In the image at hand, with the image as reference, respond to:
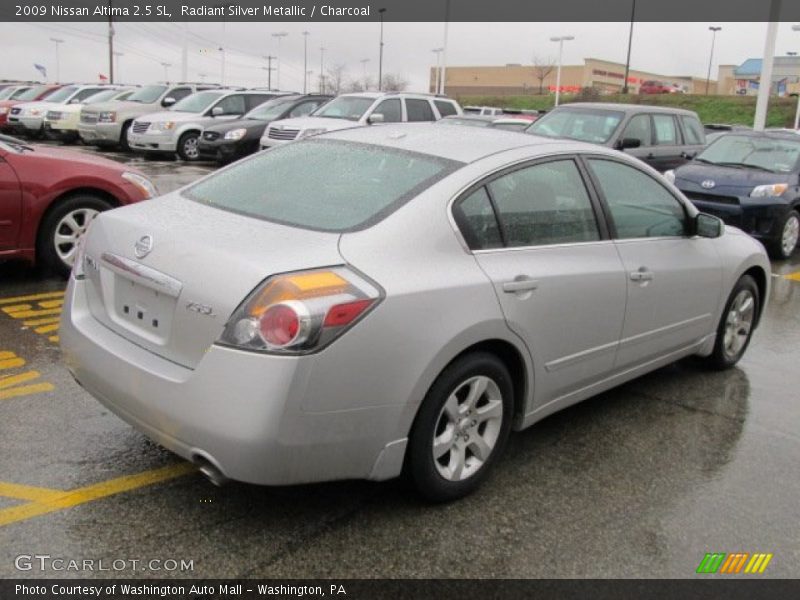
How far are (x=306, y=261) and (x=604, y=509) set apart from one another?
5.55 feet

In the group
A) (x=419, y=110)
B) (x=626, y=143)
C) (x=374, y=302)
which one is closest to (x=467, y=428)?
(x=374, y=302)

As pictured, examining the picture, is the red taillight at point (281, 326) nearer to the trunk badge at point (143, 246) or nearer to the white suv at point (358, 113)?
the trunk badge at point (143, 246)

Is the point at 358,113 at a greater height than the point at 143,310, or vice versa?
the point at 358,113

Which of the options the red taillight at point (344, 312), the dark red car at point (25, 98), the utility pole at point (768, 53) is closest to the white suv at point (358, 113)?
the utility pole at point (768, 53)

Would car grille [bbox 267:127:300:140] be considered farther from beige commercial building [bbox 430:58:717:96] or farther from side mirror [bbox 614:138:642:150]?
beige commercial building [bbox 430:58:717:96]

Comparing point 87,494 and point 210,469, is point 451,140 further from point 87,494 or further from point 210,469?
point 87,494

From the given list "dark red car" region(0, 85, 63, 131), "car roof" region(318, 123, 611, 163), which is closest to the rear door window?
"car roof" region(318, 123, 611, 163)

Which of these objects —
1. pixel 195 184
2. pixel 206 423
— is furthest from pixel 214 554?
pixel 195 184

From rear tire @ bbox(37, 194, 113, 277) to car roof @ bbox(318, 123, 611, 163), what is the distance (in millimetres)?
3365

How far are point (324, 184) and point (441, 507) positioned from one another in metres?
1.52

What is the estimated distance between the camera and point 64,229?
6605 millimetres

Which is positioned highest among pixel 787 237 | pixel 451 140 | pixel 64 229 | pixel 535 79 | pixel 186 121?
pixel 535 79

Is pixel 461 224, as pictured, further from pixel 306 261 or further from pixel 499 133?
pixel 499 133

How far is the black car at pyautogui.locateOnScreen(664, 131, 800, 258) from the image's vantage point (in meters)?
9.71
